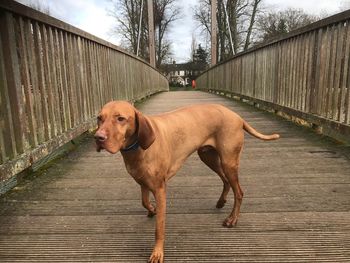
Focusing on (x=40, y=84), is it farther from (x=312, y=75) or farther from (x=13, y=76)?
(x=312, y=75)

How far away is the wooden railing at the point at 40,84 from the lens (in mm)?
2963

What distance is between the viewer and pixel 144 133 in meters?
2.03

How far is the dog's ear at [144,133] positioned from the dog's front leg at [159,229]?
0.31 m

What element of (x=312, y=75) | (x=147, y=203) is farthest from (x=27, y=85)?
(x=312, y=75)

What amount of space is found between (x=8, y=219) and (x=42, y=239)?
45 cm

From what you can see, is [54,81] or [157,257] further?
[54,81]

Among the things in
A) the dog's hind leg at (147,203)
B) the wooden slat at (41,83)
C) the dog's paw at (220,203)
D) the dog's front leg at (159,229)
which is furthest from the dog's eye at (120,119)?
the wooden slat at (41,83)

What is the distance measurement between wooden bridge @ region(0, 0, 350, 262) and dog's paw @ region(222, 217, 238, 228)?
5 cm

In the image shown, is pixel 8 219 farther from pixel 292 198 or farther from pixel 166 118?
pixel 292 198

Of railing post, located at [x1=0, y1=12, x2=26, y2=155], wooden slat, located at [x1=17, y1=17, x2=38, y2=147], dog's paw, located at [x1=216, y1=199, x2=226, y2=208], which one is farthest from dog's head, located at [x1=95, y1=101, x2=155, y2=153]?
wooden slat, located at [x1=17, y1=17, x2=38, y2=147]

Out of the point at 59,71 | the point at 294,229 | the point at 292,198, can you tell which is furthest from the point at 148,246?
the point at 59,71

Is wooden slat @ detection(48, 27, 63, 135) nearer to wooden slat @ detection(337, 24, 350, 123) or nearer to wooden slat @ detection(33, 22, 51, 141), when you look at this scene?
wooden slat @ detection(33, 22, 51, 141)

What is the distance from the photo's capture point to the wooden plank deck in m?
2.18

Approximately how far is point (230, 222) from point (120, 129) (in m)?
1.08
